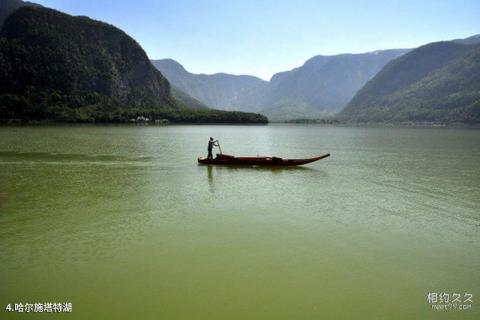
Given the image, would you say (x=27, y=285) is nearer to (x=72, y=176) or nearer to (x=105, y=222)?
(x=105, y=222)

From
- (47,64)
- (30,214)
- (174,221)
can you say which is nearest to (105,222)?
(174,221)

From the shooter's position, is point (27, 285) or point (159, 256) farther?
point (159, 256)

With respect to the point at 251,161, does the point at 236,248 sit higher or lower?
lower

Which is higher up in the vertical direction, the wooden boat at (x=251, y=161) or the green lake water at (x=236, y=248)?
the wooden boat at (x=251, y=161)

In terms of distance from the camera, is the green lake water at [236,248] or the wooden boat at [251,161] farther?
the wooden boat at [251,161]

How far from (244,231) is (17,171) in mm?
21414

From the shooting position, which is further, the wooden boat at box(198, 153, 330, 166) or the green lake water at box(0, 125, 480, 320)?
the wooden boat at box(198, 153, 330, 166)

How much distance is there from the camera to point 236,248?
1259 centimetres

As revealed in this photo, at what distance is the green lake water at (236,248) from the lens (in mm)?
9164

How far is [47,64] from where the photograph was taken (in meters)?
190

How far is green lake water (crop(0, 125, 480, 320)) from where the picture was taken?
9164 mm

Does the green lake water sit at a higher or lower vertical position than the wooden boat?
lower

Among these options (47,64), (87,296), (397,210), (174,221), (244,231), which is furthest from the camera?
(47,64)

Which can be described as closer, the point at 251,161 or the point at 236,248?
the point at 236,248
